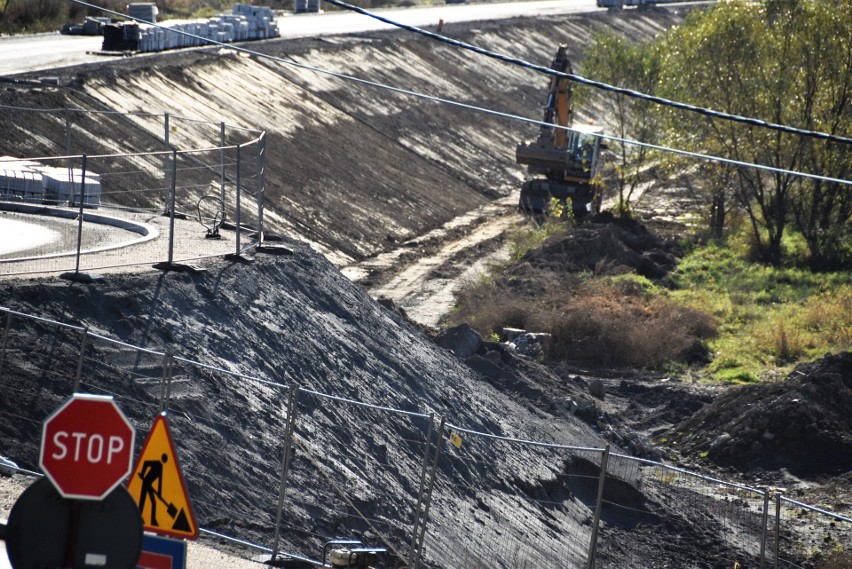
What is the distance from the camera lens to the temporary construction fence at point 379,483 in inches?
470

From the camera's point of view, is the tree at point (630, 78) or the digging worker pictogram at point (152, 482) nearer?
the digging worker pictogram at point (152, 482)

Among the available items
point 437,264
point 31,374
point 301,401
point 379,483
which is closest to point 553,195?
point 437,264

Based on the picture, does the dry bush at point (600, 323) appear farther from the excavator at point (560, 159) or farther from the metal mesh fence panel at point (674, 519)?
the excavator at point (560, 159)

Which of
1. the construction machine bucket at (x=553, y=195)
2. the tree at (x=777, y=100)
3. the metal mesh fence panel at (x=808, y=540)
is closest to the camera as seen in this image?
the metal mesh fence panel at (x=808, y=540)

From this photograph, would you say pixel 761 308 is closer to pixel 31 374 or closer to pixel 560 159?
pixel 560 159

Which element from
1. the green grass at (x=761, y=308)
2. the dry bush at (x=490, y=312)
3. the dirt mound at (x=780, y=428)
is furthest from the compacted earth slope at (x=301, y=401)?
the green grass at (x=761, y=308)

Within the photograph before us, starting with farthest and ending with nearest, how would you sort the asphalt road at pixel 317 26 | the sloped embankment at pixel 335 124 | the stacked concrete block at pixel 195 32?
the stacked concrete block at pixel 195 32, the asphalt road at pixel 317 26, the sloped embankment at pixel 335 124

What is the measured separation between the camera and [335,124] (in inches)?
1610

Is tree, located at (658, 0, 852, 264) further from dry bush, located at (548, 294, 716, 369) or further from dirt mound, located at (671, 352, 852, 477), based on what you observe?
dirt mound, located at (671, 352, 852, 477)

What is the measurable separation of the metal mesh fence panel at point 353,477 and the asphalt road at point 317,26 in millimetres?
21027

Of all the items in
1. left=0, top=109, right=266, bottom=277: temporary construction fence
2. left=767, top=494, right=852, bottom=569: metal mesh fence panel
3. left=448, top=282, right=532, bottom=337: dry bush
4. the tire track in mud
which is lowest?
the tire track in mud

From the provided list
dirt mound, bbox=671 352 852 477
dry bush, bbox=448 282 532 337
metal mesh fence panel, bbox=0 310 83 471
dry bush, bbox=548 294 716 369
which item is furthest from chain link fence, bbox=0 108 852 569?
dry bush, bbox=448 282 532 337

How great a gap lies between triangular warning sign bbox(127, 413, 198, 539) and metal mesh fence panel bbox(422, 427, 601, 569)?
4.53 m

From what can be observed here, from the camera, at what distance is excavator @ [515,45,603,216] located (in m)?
37.4
